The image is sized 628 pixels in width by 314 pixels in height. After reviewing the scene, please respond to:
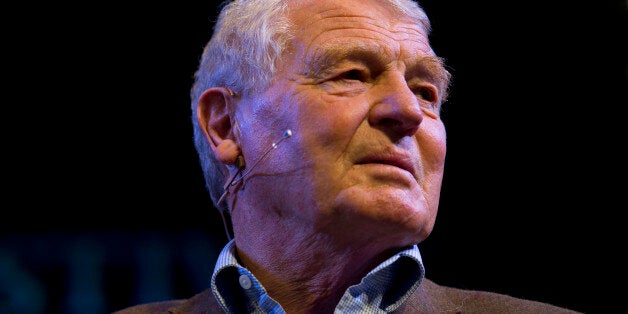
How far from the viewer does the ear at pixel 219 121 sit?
2039 mm

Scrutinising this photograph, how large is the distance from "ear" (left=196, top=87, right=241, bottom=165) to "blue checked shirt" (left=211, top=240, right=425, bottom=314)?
34cm

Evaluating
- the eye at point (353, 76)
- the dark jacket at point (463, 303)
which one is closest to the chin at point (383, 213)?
the dark jacket at point (463, 303)

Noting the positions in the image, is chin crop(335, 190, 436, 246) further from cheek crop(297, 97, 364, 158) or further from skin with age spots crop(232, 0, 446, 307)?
cheek crop(297, 97, 364, 158)

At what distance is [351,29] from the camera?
1.92 m

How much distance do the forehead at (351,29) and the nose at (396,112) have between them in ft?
0.51

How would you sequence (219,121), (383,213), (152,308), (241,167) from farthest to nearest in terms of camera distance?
(152,308), (219,121), (241,167), (383,213)

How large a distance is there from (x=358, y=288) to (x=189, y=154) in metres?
1.79

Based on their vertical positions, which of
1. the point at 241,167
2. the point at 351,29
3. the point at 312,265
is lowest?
the point at 312,265

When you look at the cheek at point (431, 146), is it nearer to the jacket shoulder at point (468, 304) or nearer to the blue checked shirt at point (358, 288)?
the blue checked shirt at point (358, 288)

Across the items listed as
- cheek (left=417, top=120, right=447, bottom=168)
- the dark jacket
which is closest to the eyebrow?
cheek (left=417, top=120, right=447, bottom=168)

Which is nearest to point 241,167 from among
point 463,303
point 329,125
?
point 329,125

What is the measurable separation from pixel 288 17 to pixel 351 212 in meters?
0.72

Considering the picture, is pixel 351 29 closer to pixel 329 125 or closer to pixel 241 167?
pixel 329 125

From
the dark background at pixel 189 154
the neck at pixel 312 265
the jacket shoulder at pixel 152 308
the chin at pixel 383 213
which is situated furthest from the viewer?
the dark background at pixel 189 154
